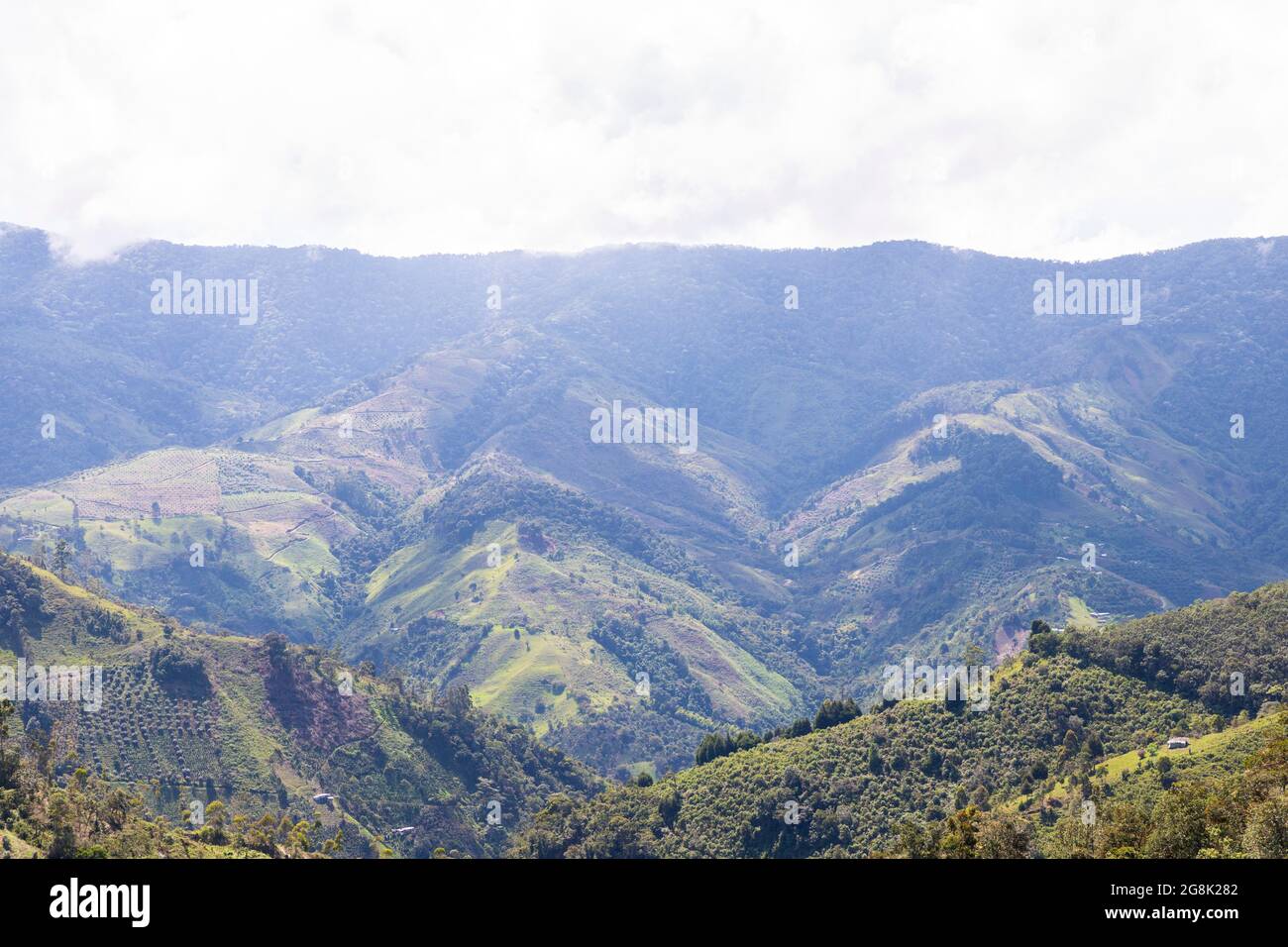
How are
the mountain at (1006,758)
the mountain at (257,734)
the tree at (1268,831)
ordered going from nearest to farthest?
the tree at (1268,831), the mountain at (1006,758), the mountain at (257,734)

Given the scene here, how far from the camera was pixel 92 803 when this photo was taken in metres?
78.8

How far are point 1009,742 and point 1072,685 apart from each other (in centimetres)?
968

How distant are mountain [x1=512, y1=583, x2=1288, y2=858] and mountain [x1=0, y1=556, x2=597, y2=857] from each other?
25.7m

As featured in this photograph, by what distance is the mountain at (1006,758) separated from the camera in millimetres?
85250

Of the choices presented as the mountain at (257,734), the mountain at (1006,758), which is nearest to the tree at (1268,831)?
the mountain at (1006,758)

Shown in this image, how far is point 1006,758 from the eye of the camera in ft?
332

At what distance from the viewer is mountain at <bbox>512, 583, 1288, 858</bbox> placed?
85250 millimetres

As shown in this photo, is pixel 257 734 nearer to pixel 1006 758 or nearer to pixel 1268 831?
pixel 1006 758

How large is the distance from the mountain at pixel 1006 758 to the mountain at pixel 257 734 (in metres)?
25.7

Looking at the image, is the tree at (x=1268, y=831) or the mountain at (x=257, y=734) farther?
the mountain at (x=257, y=734)

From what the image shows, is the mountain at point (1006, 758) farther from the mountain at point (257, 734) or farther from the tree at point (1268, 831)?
the mountain at point (257, 734)

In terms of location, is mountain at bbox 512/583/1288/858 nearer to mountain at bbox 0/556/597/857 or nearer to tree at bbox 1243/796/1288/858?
tree at bbox 1243/796/1288/858

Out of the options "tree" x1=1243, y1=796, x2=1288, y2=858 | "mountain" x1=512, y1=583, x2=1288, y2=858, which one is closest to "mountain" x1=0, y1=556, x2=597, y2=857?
"mountain" x1=512, y1=583, x2=1288, y2=858
